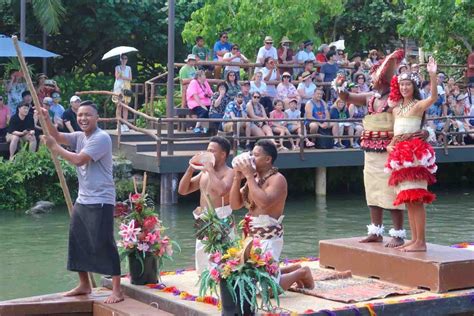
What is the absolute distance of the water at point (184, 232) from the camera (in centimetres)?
1290

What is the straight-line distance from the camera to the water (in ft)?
42.3

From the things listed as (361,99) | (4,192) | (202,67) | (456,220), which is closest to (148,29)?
(202,67)

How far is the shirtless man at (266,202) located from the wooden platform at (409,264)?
0.79 metres

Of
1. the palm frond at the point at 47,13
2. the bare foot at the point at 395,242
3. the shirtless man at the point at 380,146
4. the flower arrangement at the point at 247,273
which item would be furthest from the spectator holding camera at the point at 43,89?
the flower arrangement at the point at 247,273

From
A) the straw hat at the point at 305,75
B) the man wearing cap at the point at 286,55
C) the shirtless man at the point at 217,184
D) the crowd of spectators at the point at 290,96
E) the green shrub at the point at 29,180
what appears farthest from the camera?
the man wearing cap at the point at 286,55

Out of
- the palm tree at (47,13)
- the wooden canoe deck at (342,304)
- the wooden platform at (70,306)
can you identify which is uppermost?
the palm tree at (47,13)

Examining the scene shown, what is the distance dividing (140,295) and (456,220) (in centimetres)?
983

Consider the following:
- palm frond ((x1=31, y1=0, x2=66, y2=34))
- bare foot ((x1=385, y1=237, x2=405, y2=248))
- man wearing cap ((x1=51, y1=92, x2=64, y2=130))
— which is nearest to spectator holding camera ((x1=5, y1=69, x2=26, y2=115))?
man wearing cap ((x1=51, y1=92, x2=64, y2=130))

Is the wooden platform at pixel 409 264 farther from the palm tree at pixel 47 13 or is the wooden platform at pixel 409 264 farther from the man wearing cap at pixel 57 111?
the palm tree at pixel 47 13

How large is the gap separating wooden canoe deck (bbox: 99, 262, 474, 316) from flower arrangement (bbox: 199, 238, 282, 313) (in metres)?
0.27

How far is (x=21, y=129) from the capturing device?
19.2 metres

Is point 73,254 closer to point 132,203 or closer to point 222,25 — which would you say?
point 132,203

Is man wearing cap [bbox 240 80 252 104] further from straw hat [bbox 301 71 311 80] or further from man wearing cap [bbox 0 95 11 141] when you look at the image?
man wearing cap [bbox 0 95 11 141]

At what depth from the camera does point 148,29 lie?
27.8 metres
